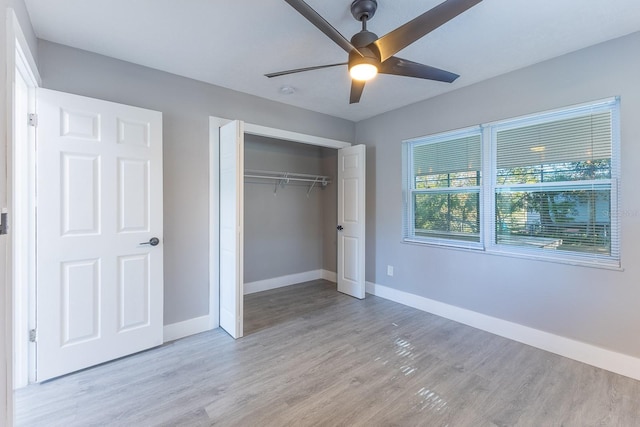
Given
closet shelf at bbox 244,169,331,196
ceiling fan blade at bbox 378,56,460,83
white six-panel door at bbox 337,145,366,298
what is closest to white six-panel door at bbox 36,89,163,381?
closet shelf at bbox 244,169,331,196

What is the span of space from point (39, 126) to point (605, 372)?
4622 mm

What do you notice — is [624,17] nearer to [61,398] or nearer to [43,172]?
[43,172]

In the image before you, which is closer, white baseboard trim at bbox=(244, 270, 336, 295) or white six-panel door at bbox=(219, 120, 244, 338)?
white six-panel door at bbox=(219, 120, 244, 338)

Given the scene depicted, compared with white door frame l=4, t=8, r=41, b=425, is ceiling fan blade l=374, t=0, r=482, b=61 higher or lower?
higher

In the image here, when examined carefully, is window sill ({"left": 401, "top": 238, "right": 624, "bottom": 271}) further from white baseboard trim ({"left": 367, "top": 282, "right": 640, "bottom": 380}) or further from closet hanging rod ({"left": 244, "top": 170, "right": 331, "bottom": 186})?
closet hanging rod ({"left": 244, "top": 170, "right": 331, "bottom": 186})

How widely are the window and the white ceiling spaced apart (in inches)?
24.6

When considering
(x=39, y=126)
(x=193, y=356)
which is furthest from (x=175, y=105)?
(x=193, y=356)

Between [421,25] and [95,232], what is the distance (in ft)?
8.92

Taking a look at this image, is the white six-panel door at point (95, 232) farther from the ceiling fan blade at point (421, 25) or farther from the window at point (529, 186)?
the window at point (529, 186)

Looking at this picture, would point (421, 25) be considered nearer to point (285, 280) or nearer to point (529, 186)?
point (529, 186)

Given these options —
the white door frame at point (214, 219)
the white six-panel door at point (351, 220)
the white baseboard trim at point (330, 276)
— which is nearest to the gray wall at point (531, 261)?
the white six-panel door at point (351, 220)

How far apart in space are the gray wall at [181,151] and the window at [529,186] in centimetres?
249

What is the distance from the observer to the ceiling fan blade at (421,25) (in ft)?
4.66

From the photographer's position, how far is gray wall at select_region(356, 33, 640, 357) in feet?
7.25
